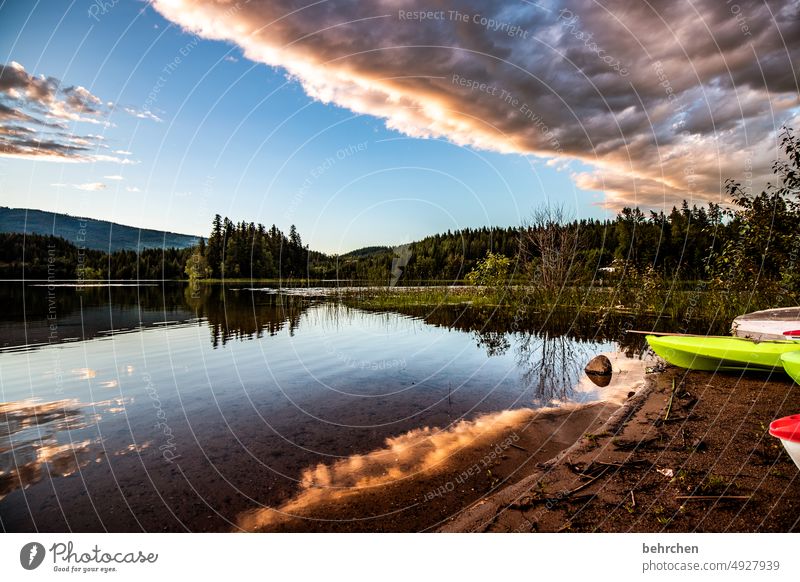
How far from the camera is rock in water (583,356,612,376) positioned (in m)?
9.66

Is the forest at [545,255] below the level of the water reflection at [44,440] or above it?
above

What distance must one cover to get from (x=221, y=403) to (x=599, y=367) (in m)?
9.09

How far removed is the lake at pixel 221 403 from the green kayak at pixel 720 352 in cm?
222

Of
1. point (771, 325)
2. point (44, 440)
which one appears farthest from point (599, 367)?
point (44, 440)

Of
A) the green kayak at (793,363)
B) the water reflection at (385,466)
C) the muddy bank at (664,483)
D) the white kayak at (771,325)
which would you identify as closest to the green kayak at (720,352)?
the white kayak at (771,325)

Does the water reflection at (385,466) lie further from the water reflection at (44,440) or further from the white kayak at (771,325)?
the white kayak at (771,325)

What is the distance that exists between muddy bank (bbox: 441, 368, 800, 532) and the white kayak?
2.57 metres

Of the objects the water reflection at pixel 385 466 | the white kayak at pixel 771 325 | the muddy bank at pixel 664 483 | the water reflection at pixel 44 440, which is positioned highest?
the white kayak at pixel 771 325

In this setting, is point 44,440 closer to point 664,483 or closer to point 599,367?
point 664,483

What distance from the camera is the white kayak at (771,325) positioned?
7.76 meters

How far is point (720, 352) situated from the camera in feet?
27.1

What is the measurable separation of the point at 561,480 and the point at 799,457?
6.65 ft

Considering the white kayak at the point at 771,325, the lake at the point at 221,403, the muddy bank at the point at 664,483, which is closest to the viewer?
the muddy bank at the point at 664,483

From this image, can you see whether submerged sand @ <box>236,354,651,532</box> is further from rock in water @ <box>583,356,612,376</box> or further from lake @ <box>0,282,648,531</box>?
rock in water @ <box>583,356,612,376</box>
